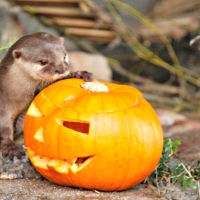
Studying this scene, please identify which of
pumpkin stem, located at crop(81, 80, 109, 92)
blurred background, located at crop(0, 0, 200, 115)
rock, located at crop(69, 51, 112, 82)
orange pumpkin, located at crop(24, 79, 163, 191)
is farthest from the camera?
blurred background, located at crop(0, 0, 200, 115)

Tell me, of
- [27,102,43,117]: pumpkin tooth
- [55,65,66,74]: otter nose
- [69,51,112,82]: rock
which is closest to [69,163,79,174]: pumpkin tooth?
[27,102,43,117]: pumpkin tooth

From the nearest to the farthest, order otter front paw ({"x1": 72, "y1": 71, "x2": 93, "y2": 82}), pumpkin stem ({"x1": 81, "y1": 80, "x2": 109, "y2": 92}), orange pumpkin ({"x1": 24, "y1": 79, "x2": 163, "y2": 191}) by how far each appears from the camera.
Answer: orange pumpkin ({"x1": 24, "y1": 79, "x2": 163, "y2": 191})
pumpkin stem ({"x1": 81, "y1": 80, "x2": 109, "y2": 92})
otter front paw ({"x1": 72, "y1": 71, "x2": 93, "y2": 82})

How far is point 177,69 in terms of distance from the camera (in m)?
7.20

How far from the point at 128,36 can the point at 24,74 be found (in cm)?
325

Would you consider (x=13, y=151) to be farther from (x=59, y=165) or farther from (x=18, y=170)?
(x=59, y=165)

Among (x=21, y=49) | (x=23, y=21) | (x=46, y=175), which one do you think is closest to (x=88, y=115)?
(x=46, y=175)

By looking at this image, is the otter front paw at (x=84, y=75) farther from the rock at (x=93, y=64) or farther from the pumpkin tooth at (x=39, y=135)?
the rock at (x=93, y=64)

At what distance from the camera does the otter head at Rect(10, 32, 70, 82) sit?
386 cm

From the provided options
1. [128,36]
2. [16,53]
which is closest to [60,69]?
[16,53]

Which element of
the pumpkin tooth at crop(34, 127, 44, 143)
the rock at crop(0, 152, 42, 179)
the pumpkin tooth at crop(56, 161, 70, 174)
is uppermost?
the pumpkin tooth at crop(34, 127, 44, 143)

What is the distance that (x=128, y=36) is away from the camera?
23.6 feet

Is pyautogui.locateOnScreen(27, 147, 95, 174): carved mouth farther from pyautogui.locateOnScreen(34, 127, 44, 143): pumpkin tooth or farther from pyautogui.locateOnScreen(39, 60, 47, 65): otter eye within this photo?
pyautogui.locateOnScreen(39, 60, 47, 65): otter eye

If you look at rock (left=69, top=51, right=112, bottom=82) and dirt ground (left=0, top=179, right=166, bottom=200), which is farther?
rock (left=69, top=51, right=112, bottom=82)

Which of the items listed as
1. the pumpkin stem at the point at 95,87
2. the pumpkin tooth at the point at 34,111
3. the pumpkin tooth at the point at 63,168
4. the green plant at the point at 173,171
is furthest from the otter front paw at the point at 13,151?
the green plant at the point at 173,171
